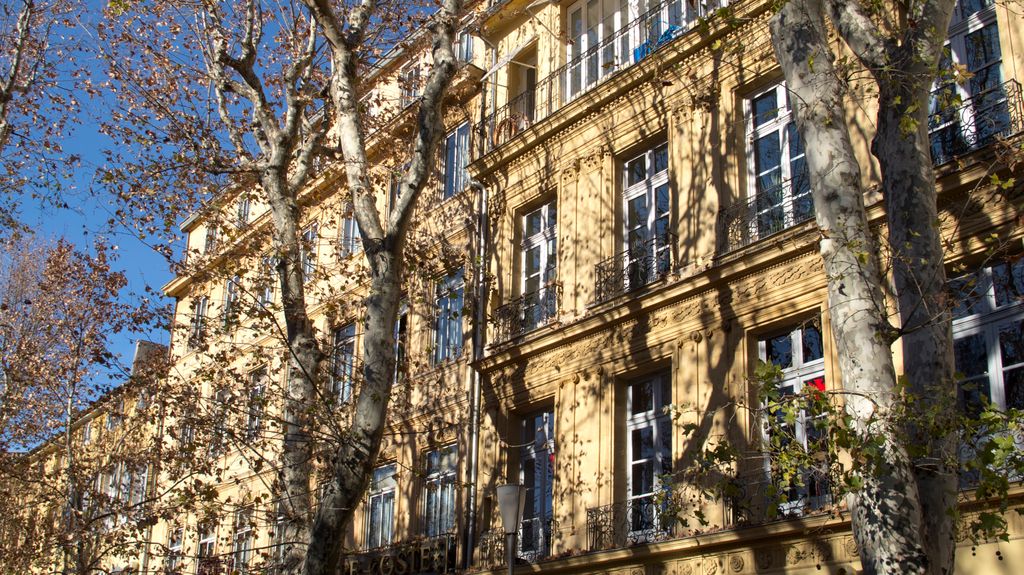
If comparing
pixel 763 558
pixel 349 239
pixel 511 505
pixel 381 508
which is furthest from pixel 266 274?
pixel 763 558

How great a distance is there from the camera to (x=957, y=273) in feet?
40.9

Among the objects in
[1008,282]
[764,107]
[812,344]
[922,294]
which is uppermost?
[764,107]

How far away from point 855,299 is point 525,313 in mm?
10548

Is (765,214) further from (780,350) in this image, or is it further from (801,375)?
(801,375)

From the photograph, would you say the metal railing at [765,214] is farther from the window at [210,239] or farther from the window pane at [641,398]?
the window at [210,239]

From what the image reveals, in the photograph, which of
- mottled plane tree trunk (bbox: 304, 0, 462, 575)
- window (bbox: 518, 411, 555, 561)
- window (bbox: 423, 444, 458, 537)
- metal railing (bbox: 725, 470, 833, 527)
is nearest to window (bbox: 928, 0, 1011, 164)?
metal railing (bbox: 725, 470, 833, 527)

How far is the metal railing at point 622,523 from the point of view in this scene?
15.3 metres

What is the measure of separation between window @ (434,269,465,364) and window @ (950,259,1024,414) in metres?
10.0

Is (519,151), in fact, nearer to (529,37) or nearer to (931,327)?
(529,37)

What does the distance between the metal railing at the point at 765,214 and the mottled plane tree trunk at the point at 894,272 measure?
4.45 metres

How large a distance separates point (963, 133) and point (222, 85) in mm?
9901

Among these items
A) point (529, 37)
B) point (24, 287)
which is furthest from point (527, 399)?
point (24, 287)

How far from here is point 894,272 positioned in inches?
352

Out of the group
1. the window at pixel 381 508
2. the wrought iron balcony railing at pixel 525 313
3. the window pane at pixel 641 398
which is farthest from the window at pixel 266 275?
the window pane at pixel 641 398
